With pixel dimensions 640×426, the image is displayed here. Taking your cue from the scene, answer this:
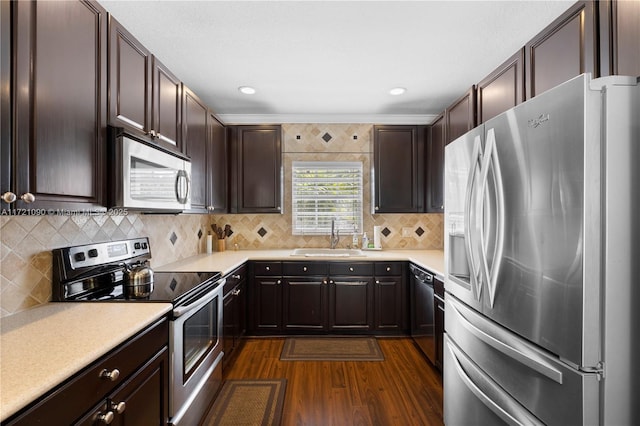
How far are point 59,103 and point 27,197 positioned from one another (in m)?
0.40

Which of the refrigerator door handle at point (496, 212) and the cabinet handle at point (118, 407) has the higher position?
the refrigerator door handle at point (496, 212)

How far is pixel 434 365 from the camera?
265cm

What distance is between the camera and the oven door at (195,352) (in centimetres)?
162

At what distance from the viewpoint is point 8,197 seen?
1.01 metres

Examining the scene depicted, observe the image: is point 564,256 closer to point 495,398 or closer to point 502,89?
point 495,398

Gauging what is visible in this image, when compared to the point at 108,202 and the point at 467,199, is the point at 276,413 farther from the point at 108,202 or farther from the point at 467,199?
the point at 467,199

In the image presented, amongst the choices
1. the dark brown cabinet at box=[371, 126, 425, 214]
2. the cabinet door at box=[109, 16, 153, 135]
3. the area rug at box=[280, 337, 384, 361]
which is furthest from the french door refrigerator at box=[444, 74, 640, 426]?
the dark brown cabinet at box=[371, 126, 425, 214]

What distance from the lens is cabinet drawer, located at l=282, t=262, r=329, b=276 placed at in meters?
3.32

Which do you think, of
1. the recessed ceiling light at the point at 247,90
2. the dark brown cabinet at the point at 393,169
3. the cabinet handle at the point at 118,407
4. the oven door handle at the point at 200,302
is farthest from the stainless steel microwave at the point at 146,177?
the dark brown cabinet at the point at 393,169

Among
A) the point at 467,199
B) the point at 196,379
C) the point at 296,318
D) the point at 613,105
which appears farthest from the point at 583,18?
the point at 296,318

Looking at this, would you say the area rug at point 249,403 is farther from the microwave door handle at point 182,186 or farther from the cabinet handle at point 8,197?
the cabinet handle at point 8,197

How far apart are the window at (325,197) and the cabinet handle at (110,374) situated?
285 centimetres

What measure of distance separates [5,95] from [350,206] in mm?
3236

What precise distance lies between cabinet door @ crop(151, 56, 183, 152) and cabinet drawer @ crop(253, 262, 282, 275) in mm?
1445
